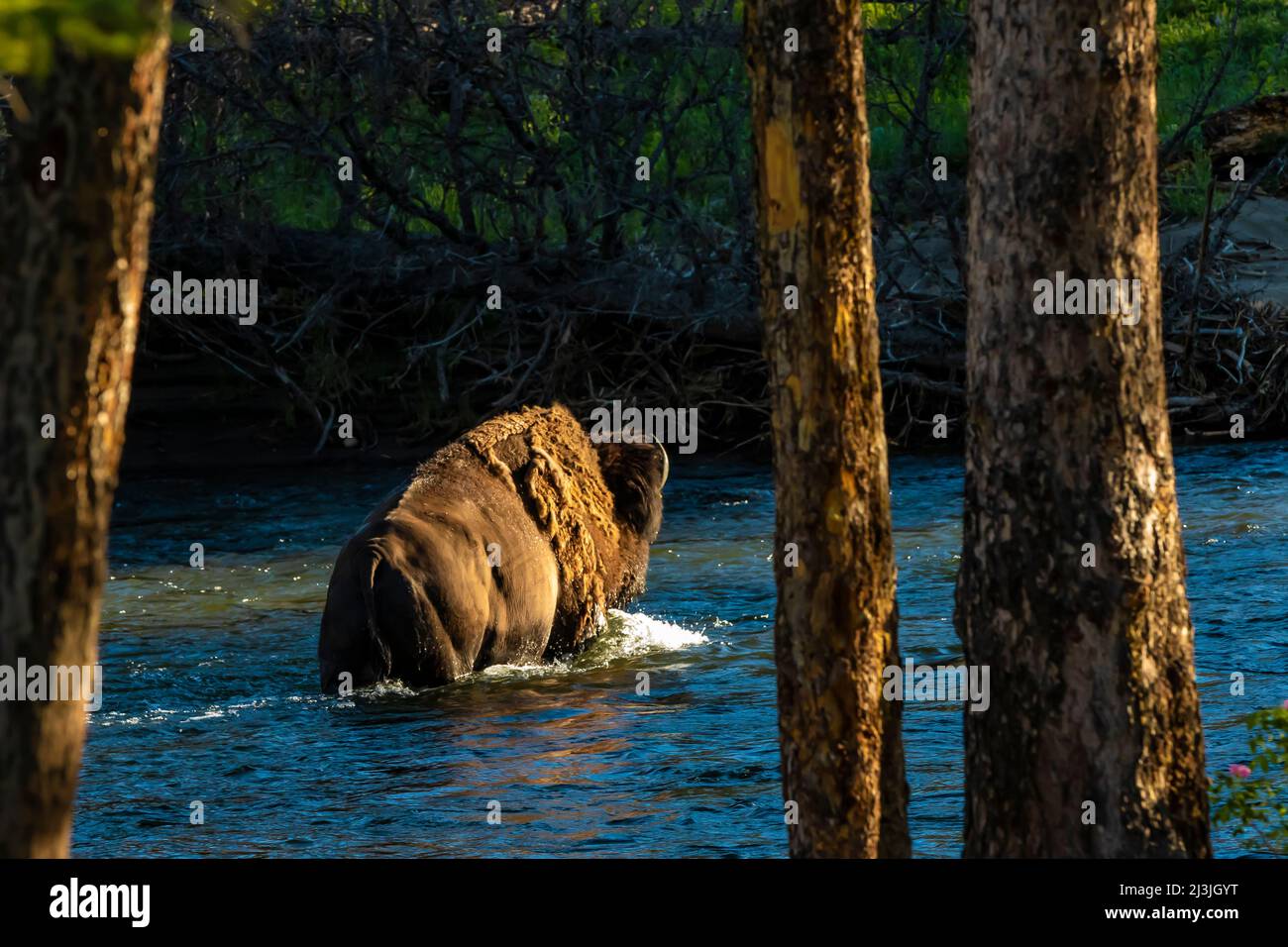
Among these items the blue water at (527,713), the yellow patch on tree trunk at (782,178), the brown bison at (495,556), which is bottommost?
the blue water at (527,713)

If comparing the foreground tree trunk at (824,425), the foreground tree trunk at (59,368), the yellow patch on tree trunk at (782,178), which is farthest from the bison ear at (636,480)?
the foreground tree trunk at (59,368)

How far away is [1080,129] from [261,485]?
13.9 m

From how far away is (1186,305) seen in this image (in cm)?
1827

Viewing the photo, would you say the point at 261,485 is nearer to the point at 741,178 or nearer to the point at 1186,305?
the point at 741,178

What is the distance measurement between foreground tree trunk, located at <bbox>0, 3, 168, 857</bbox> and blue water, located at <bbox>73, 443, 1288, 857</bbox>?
4372mm

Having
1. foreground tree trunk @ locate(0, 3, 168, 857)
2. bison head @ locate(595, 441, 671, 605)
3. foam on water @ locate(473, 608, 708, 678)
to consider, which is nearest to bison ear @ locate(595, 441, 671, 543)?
bison head @ locate(595, 441, 671, 605)

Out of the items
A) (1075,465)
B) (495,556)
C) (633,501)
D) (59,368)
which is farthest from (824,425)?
(633,501)

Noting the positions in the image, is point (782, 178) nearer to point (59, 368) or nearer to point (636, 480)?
point (59, 368)

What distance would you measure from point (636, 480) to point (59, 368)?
912 cm

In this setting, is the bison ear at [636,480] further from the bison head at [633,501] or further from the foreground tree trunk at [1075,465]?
the foreground tree trunk at [1075,465]

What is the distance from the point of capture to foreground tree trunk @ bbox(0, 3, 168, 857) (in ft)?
10.1

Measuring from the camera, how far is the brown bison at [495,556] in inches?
380

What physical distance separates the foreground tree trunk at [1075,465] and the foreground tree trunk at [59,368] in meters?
2.58

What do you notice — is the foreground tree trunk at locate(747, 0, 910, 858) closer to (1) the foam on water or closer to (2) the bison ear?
(1) the foam on water
